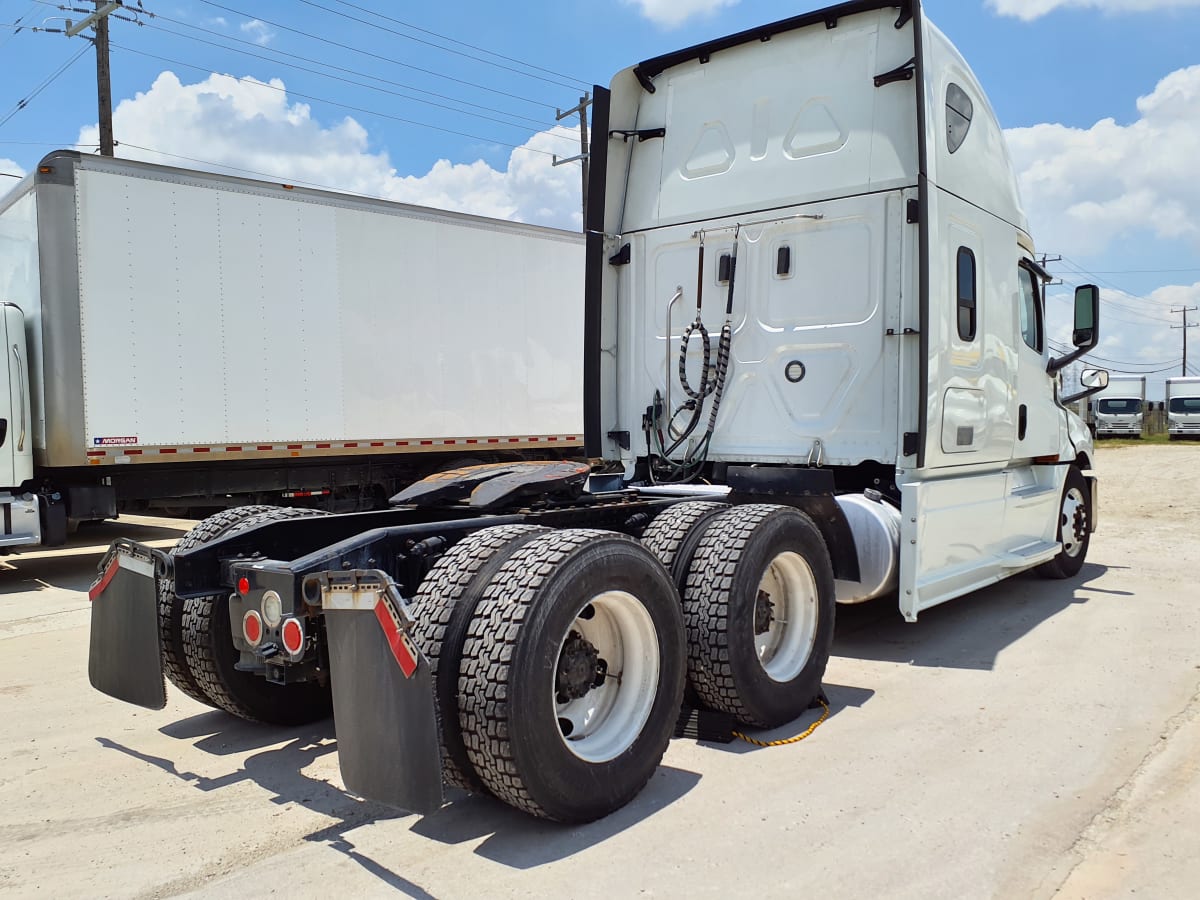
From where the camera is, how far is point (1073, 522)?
833cm

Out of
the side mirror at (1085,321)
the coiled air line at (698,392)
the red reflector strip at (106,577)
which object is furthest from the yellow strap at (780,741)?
the side mirror at (1085,321)

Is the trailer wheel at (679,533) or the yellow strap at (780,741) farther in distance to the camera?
the trailer wheel at (679,533)

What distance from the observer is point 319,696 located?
14.9 ft

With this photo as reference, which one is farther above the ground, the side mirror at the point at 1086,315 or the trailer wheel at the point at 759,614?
the side mirror at the point at 1086,315

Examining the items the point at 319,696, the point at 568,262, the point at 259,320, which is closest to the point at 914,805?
the point at 319,696

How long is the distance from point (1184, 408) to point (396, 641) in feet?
156

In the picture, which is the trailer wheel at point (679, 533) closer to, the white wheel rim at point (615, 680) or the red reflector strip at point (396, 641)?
the white wheel rim at point (615, 680)

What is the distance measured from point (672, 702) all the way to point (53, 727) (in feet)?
10.2

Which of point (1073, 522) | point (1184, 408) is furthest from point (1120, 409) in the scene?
point (1073, 522)

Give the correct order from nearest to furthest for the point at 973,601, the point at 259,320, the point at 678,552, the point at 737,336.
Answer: the point at 678,552
the point at 737,336
the point at 973,601
the point at 259,320

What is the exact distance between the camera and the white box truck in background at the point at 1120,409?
43469 millimetres

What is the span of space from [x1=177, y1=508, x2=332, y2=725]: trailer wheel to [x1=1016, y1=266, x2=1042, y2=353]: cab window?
5470 mm

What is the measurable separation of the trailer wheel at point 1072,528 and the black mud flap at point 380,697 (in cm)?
688

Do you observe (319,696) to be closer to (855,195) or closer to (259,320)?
(855,195)
